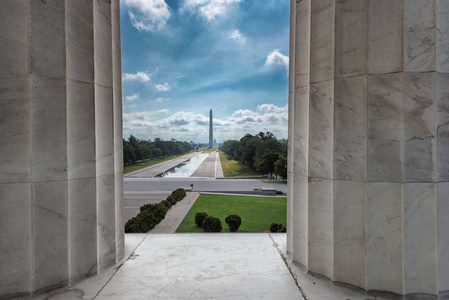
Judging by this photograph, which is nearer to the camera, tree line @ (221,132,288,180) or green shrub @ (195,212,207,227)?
green shrub @ (195,212,207,227)

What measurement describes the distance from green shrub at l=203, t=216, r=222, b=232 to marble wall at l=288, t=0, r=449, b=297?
20465 mm

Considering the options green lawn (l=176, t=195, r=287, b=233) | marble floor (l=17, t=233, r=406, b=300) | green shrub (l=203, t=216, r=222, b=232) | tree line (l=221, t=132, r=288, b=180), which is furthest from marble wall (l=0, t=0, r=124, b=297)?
tree line (l=221, t=132, r=288, b=180)

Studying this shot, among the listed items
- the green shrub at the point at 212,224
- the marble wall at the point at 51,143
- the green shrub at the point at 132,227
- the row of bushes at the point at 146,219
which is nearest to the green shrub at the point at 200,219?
the green shrub at the point at 212,224

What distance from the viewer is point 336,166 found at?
5.80 m

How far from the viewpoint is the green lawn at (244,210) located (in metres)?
29.4

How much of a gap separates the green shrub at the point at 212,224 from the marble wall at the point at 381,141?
67.1 feet

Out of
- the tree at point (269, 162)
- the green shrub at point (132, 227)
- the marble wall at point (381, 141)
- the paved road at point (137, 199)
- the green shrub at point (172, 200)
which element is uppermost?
the marble wall at point (381, 141)

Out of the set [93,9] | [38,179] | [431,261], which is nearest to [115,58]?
[93,9]

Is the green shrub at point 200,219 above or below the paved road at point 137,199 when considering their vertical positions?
above

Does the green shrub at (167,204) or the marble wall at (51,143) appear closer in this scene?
the marble wall at (51,143)

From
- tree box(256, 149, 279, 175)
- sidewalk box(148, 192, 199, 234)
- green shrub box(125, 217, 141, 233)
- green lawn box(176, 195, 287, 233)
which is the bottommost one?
green lawn box(176, 195, 287, 233)

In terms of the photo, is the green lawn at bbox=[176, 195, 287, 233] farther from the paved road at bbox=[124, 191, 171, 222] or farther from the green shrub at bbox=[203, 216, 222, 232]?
the paved road at bbox=[124, 191, 171, 222]

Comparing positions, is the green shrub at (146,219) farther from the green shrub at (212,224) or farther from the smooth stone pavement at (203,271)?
the smooth stone pavement at (203,271)

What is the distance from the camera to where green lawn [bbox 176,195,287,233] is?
29375mm
